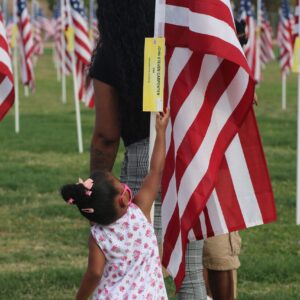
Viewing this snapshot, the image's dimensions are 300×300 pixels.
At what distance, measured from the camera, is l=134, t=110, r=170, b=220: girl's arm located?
5.13 meters

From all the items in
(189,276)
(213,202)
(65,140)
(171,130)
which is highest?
(171,130)

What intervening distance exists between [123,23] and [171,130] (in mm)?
574

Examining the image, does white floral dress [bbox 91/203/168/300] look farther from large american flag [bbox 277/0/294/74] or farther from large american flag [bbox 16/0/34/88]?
large american flag [bbox 277/0/294/74]

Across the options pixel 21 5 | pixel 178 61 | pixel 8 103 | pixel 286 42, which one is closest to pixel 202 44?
pixel 178 61

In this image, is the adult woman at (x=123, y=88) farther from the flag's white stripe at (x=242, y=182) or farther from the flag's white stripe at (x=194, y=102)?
the flag's white stripe at (x=242, y=182)

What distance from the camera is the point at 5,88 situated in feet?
23.5

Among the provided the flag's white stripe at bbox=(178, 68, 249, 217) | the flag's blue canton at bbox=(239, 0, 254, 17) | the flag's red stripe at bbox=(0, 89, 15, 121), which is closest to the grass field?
the flag's red stripe at bbox=(0, 89, 15, 121)

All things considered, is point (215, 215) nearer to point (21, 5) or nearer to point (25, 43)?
point (25, 43)

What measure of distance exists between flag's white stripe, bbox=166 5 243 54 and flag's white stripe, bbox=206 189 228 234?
0.80 meters

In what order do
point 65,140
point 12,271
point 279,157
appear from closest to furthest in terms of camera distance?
1. point 12,271
2. point 279,157
3. point 65,140

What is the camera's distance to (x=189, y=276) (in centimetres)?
553

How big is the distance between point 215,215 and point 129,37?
999 millimetres


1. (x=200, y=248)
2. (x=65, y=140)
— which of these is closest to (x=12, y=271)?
(x=200, y=248)

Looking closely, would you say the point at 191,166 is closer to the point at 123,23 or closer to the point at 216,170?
the point at 216,170
